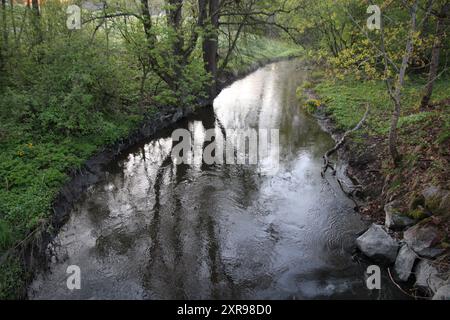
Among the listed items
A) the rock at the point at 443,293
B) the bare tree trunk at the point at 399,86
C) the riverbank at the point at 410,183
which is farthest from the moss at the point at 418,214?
the bare tree trunk at the point at 399,86

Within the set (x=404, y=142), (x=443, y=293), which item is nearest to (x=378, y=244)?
(x=443, y=293)

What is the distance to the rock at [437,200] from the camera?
7703 millimetres

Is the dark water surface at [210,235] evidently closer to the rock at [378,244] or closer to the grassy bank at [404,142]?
the rock at [378,244]

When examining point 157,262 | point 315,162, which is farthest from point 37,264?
point 315,162

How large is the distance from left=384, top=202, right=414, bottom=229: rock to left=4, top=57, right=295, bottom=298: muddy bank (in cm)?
836

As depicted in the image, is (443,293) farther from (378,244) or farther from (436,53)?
(436,53)

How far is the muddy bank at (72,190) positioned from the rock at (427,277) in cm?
810

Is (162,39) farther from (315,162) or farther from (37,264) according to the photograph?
(37,264)

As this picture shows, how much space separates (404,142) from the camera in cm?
1130

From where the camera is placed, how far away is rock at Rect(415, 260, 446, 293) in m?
6.73

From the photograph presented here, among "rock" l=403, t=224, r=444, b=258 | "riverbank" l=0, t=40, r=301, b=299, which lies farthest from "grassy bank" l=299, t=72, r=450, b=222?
"riverbank" l=0, t=40, r=301, b=299

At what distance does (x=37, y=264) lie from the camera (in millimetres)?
7938

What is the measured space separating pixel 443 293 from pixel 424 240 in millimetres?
1383
